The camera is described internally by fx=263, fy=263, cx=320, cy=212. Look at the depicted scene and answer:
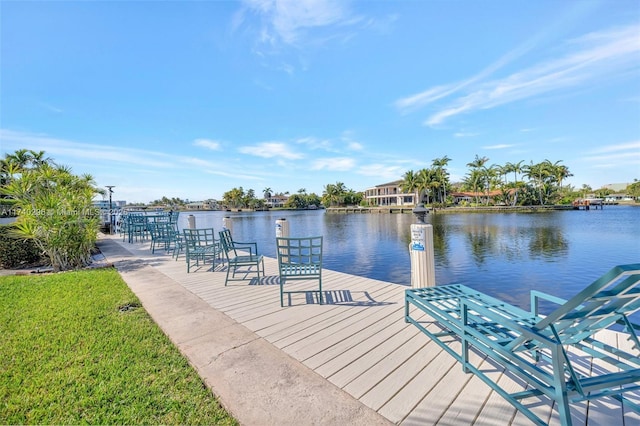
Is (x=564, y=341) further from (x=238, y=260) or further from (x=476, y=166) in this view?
(x=476, y=166)

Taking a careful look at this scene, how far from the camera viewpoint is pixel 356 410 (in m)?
1.68

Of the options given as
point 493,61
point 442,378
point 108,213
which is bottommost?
point 442,378

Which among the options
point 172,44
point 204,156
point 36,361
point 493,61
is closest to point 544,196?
point 493,61

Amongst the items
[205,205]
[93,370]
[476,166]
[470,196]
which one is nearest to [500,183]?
[476,166]

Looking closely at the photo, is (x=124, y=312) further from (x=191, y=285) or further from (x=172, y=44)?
(x=172, y=44)

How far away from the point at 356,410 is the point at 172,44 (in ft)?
39.7

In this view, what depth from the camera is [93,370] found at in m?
2.19

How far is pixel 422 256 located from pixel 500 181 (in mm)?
60684

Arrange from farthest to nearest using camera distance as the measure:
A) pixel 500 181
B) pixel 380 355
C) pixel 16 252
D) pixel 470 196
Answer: pixel 470 196
pixel 500 181
pixel 16 252
pixel 380 355

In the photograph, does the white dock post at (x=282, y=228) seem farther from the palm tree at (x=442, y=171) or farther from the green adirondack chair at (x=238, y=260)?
the palm tree at (x=442, y=171)

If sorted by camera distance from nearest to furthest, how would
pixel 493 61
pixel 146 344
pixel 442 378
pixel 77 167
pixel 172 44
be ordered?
pixel 442 378
pixel 146 344
pixel 77 167
pixel 172 44
pixel 493 61

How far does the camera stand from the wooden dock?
1635mm

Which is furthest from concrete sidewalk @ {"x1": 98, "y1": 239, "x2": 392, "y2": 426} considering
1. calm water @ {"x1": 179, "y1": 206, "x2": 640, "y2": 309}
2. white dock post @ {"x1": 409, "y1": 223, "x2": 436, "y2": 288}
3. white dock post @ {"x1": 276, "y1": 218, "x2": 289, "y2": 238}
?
calm water @ {"x1": 179, "y1": 206, "x2": 640, "y2": 309}

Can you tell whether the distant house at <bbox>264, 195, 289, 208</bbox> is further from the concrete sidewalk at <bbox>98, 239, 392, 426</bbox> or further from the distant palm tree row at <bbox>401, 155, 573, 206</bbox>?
the concrete sidewalk at <bbox>98, 239, 392, 426</bbox>
